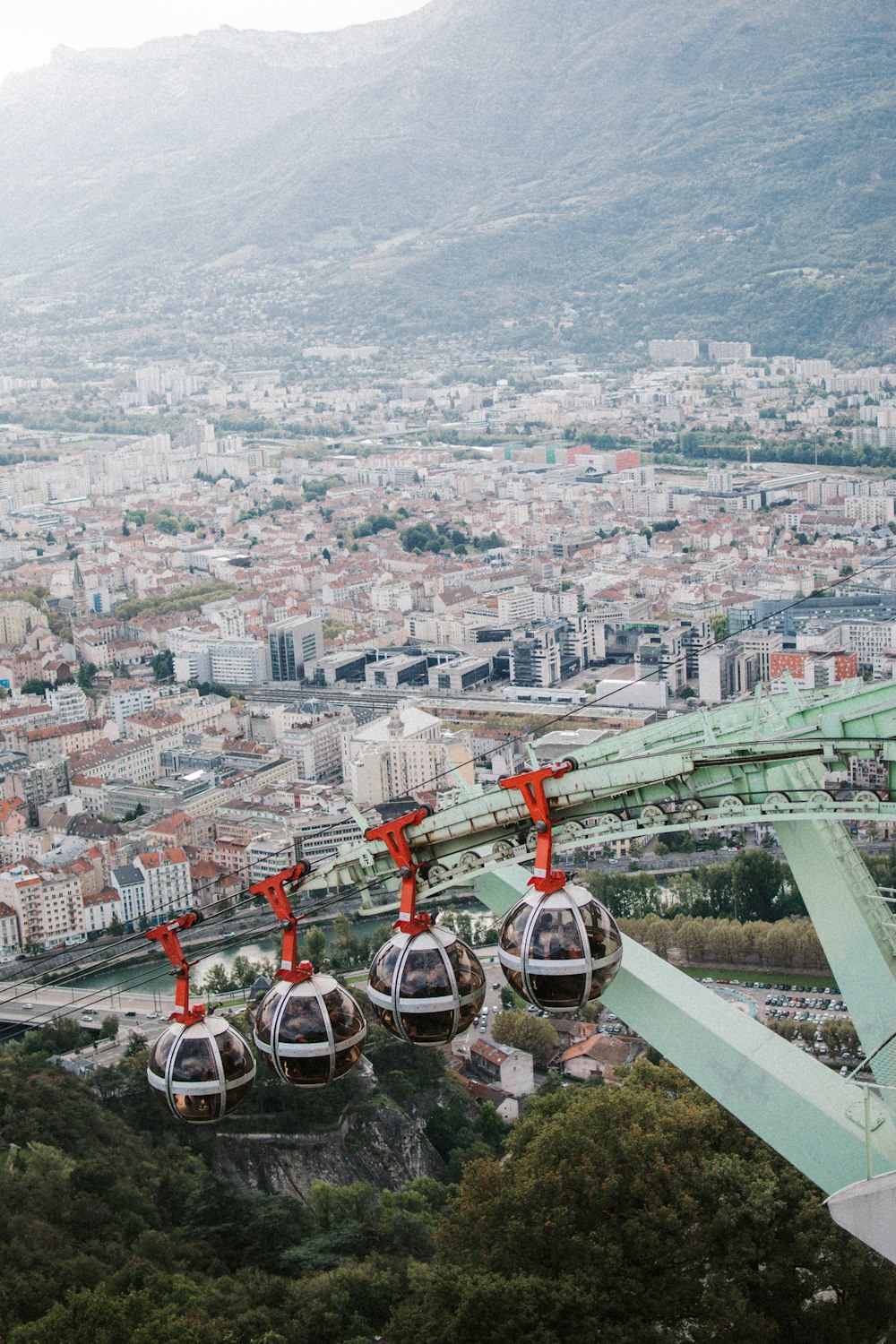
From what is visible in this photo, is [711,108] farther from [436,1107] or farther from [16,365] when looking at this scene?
[436,1107]

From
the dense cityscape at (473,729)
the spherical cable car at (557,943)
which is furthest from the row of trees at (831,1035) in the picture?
the spherical cable car at (557,943)

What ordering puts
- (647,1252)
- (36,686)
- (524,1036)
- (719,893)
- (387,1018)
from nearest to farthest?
(387,1018) → (647,1252) → (524,1036) → (719,893) → (36,686)

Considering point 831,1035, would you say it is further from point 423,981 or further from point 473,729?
point 473,729

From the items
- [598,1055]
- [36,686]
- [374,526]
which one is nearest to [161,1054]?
[598,1055]

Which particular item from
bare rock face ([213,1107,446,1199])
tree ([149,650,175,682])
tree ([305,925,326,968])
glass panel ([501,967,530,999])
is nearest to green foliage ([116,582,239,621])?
tree ([149,650,175,682])

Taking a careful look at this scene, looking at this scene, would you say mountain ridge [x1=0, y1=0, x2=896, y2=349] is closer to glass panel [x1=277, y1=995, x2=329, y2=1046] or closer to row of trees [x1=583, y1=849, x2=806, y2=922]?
row of trees [x1=583, y1=849, x2=806, y2=922]

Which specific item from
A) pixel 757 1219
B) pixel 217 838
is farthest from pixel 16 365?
pixel 757 1219
